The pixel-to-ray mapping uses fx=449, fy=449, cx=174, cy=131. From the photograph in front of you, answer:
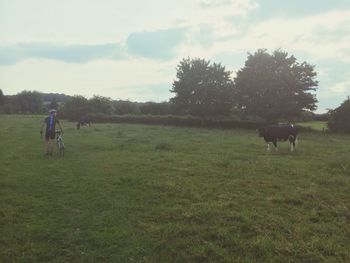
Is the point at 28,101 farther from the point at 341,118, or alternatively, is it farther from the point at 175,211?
the point at 175,211

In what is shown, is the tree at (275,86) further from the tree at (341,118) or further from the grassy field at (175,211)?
the grassy field at (175,211)

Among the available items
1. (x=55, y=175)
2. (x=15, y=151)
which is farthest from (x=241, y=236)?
(x=15, y=151)

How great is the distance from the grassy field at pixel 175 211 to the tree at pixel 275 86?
33458 mm

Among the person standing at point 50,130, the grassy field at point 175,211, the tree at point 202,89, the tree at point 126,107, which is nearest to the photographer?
the grassy field at point 175,211

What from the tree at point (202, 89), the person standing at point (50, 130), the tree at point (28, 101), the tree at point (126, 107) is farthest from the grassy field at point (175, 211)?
the tree at point (28, 101)

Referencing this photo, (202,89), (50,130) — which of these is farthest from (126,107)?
(50,130)

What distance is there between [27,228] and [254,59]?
48885 mm

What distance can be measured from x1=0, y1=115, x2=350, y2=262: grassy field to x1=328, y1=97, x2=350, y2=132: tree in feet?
102

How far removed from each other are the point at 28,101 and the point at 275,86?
80.7 meters

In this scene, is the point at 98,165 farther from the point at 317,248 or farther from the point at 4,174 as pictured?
the point at 317,248

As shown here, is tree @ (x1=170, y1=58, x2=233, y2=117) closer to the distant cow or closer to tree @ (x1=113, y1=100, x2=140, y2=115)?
tree @ (x1=113, y1=100, x2=140, y2=115)

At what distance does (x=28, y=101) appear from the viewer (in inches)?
4555

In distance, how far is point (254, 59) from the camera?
55156mm

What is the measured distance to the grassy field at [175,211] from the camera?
784 cm
